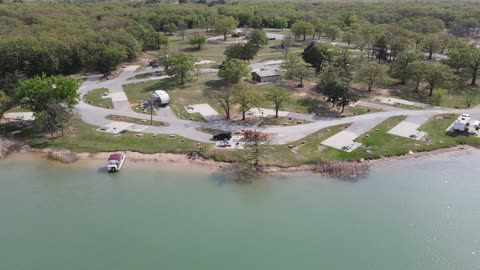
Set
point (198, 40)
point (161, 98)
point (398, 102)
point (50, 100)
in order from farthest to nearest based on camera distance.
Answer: point (198, 40), point (398, 102), point (161, 98), point (50, 100)

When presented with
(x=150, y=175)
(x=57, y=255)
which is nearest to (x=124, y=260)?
(x=57, y=255)

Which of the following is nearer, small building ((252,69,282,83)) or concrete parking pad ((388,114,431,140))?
concrete parking pad ((388,114,431,140))

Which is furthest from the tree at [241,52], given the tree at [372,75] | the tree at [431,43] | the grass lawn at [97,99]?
the tree at [431,43]

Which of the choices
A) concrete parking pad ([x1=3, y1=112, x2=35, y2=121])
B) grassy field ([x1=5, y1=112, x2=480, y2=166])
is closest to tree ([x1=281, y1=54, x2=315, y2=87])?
grassy field ([x1=5, y1=112, x2=480, y2=166])

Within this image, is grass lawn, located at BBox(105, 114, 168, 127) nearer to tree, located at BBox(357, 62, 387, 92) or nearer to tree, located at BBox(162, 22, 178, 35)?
tree, located at BBox(357, 62, 387, 92)

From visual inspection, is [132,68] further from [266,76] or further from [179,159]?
[179,159]

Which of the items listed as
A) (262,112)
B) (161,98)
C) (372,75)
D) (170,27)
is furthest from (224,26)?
(262,112)
